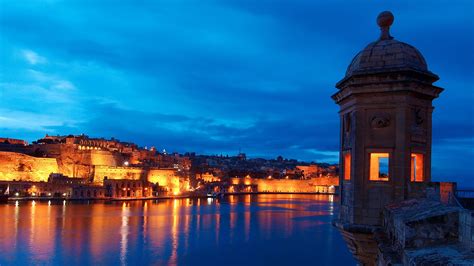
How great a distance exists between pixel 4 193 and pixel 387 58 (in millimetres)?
54932

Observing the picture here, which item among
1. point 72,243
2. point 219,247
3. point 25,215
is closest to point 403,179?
point 219,247

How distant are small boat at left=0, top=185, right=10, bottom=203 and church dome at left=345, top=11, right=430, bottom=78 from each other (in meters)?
50.9

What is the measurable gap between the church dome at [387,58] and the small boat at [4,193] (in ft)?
167

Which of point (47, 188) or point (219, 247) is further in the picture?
point (47, 188)

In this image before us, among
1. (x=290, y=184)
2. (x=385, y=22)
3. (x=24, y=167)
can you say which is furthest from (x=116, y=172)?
(x=385, y=22)

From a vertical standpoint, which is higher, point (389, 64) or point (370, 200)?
point (389, 64)

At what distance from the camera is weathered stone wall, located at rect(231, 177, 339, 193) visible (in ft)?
324

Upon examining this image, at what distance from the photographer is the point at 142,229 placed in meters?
29.9

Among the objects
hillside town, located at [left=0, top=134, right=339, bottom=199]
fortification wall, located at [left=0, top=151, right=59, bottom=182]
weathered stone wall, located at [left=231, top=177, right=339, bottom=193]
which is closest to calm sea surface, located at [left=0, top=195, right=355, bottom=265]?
hillside town, located at [left=0, top=134, right=339, bottom=199]

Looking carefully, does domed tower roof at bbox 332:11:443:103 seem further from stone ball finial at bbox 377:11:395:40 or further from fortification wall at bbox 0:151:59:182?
fortification wall at bbox 0:151:59:182

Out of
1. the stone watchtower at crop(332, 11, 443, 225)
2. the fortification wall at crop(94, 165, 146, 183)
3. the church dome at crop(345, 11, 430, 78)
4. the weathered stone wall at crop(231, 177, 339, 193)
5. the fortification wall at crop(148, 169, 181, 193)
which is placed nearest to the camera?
the stone watchtower at crop(332, 11, 443, 225)

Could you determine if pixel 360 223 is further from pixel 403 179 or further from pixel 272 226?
pixel 272 226

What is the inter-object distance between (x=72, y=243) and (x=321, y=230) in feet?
52.9

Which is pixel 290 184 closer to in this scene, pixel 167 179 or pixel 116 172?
pixel 167 179
